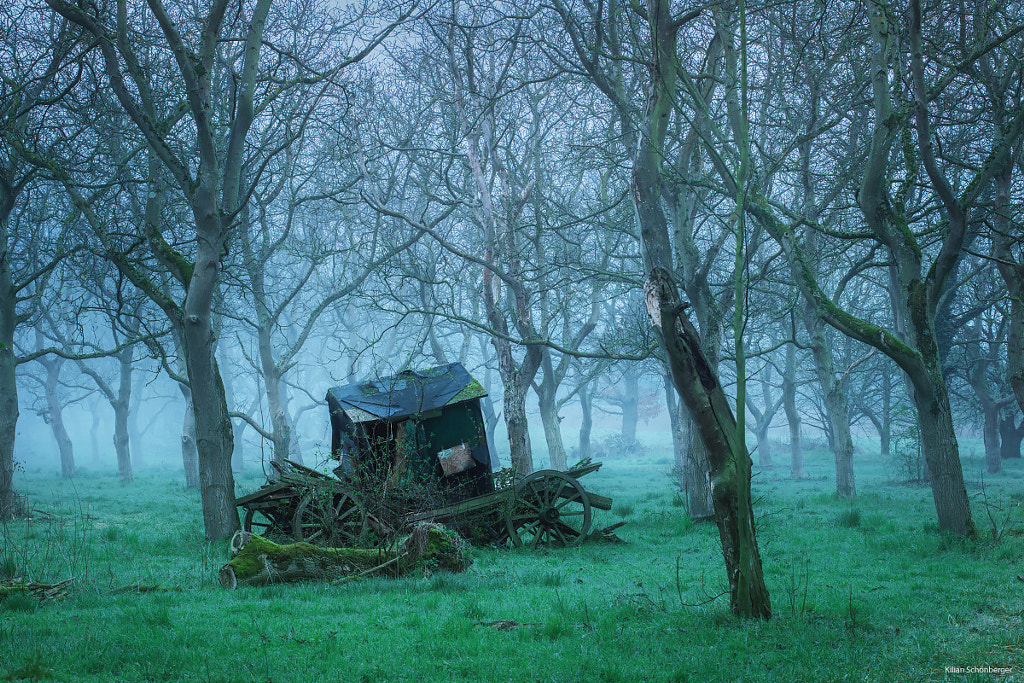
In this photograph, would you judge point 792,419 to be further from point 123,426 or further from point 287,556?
point 123,426

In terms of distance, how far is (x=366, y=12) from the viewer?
1429 centimetres

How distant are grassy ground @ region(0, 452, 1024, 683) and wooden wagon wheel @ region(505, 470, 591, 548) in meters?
0.83

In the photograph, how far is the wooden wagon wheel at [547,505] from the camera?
11742 millimetres

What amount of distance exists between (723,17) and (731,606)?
959 centimetres

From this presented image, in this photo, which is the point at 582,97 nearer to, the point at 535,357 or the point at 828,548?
the point at 535,357

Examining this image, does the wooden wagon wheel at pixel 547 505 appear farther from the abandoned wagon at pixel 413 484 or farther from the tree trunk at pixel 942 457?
the tree trunk at pixel 942 457

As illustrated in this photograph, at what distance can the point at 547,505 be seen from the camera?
11852mm

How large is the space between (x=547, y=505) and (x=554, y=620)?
19.6 feet

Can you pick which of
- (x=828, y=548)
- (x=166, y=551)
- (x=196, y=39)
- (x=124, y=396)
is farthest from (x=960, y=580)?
(x=124, y=396)

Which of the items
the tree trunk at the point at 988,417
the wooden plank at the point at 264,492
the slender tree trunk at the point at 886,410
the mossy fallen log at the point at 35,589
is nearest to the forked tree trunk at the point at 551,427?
the wooden plank at the point at 264,492

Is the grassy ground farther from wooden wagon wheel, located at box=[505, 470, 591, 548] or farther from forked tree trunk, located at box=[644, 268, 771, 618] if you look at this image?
wooden wagon wheel, located at box=[505, 470, 591, 548]

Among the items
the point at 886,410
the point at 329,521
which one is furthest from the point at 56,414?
the point at 886,410

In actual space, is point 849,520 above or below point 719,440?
below

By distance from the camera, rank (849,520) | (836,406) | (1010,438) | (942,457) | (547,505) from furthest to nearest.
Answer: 1. (1010,438)
2. (836,406)
3. (849,520)
4. (547,505)
5. (942,457)
